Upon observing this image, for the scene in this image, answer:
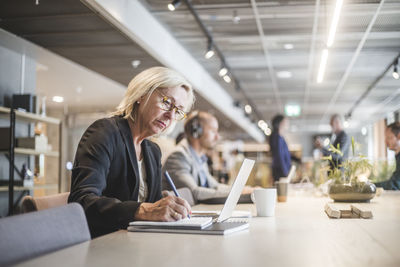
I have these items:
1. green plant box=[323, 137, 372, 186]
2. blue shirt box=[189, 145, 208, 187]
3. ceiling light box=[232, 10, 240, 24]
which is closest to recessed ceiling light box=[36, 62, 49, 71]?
ceiling light box=[232, 10, 240, 24]

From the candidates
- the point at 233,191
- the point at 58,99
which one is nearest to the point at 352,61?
the point at 58,99

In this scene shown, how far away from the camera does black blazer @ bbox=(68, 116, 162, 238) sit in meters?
1.58

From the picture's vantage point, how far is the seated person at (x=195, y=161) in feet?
9.66

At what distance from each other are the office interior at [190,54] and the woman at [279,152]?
64 centimetres

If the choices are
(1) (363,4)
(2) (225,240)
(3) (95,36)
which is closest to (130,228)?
(2) (225,240)

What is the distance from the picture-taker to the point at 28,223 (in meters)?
0.99

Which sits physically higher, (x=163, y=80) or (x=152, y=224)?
(x=163, y=80)

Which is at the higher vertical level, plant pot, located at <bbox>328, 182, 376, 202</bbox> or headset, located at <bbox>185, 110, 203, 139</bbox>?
headset, located at <bbox>185, 110, 203, 139</bbox>

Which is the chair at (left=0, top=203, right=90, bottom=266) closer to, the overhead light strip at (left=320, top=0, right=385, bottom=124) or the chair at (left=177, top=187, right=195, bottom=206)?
the chair at (left=177, top=187, right=195, bottom=206)

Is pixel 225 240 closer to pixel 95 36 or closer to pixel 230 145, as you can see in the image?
pixel 95 36

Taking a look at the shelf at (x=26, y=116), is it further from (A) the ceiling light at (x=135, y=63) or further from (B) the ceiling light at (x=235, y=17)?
(B) the ceiling light at (x=235, y=17)

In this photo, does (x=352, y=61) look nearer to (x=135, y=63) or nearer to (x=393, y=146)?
Answer: (x=135, y=63)

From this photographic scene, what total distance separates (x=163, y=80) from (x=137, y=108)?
19cm

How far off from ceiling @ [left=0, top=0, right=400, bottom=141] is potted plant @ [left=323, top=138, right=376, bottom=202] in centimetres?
115
